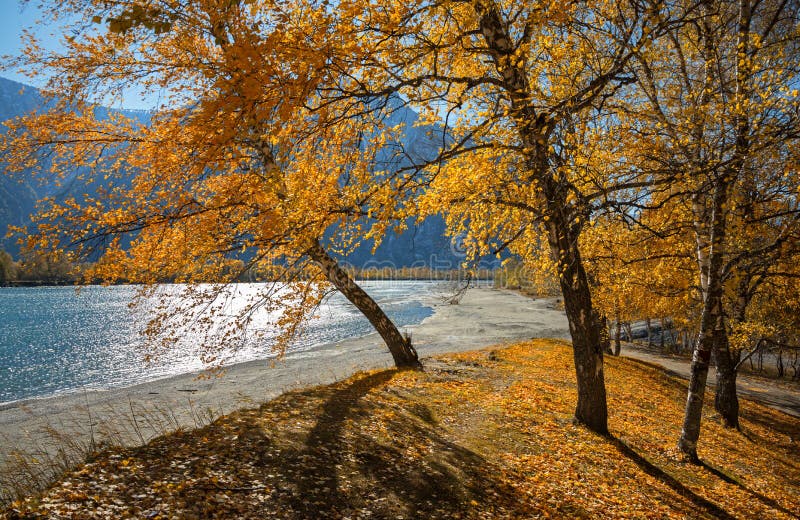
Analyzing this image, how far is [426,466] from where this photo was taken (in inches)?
265

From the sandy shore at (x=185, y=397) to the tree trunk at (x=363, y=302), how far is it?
2.97 meters

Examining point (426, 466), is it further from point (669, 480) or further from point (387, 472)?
point (669, 480)

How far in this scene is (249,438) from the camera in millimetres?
6438

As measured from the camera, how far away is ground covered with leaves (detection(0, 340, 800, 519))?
4812mm

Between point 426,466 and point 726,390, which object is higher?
point 426,466

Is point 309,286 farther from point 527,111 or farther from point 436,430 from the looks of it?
point 527,111

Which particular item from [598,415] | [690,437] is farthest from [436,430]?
[690,437]

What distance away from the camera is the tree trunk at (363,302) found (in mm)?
12094

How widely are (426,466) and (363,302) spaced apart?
22.3 ft

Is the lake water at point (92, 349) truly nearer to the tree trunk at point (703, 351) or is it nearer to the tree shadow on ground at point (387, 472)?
the tree shadow on ground at point (387, 472)

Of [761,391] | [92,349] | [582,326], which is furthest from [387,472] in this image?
[92,349]

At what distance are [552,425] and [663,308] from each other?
1829cm

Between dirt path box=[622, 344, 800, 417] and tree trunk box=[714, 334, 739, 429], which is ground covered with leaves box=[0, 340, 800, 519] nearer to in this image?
tree trunk box=[714, 334, 739, 429]

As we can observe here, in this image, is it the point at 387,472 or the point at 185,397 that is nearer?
the point at 387,472
